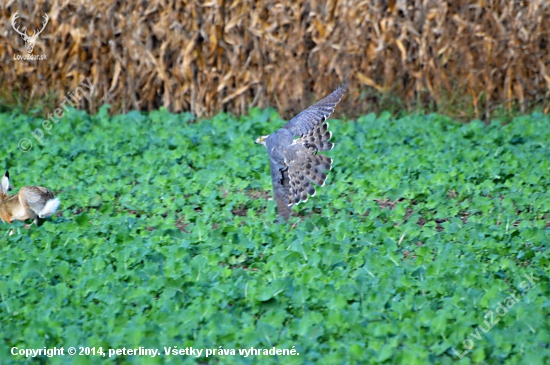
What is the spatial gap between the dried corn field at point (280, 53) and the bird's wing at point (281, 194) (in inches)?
160

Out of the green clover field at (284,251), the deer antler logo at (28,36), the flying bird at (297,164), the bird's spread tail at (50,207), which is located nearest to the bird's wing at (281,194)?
the flying bird at (297,164)

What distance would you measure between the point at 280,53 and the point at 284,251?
531cm

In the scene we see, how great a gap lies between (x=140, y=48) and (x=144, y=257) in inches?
223

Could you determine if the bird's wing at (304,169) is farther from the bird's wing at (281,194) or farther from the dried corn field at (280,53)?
the dried corn field at (280,53)

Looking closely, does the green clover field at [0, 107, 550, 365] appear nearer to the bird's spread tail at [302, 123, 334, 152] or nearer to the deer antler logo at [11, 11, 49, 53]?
the bird's spread tail at [302, 123, 334, 152]

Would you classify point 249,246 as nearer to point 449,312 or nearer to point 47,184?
point 449,312

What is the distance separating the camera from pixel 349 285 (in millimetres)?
4934

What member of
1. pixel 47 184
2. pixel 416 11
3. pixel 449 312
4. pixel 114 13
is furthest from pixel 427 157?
pixel 114 13

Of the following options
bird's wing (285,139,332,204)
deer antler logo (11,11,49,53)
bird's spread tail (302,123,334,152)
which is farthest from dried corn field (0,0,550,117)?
bird's wing (285,139,332,204)

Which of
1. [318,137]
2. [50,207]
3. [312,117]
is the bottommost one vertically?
[50,207]

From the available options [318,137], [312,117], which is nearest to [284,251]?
[318,137]

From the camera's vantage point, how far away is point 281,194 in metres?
6.29

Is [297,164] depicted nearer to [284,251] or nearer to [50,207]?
[284,251]

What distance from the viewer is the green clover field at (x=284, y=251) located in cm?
432
